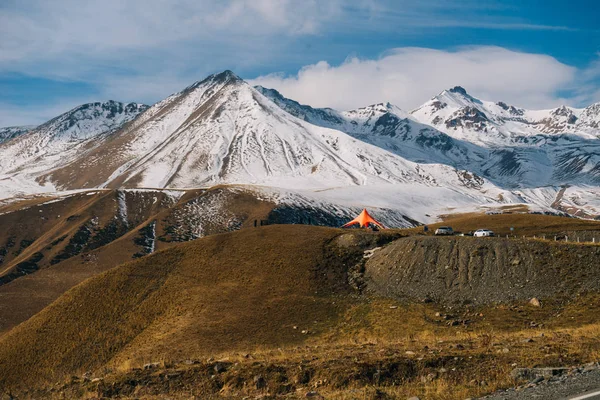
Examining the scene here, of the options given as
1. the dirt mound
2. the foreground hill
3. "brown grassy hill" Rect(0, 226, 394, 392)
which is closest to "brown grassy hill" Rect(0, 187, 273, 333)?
"brown grassy hill" Rect(0, 226, 394, 392)

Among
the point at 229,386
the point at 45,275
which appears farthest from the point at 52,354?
the point at 45,275

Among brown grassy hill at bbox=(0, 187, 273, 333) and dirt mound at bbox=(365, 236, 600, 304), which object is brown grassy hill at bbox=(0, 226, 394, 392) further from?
brown grassy hill at bbox=(0, 187, 273, 333)

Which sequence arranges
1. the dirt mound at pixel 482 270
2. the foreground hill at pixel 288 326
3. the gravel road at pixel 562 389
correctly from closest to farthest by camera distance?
the gravel road at pixel 562 389, the foreground hill at pixel 288 326, the dirt mound at pixel 482 270

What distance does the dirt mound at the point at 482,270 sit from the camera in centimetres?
4688

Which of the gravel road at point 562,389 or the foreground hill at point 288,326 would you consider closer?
the gravel road at point 562,389

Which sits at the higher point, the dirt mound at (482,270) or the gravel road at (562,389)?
the gravel road at (562,389)

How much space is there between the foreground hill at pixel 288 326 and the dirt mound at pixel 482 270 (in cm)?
A: 24

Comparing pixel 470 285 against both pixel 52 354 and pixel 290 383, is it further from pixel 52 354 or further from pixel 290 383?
pixel 52 354

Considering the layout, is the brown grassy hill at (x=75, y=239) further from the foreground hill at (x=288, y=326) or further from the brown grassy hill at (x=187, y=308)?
the foreground hill at (x=288, y=326)

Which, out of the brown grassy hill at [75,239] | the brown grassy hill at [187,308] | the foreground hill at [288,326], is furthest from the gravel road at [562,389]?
the brown grassy hill at [75,239]

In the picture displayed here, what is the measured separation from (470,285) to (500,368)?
92.2 feet

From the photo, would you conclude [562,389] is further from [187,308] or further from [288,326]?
[187,308]

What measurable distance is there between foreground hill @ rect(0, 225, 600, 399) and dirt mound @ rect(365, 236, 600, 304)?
24cm

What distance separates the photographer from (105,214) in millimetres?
Answer: 192625
